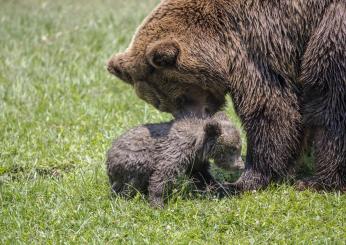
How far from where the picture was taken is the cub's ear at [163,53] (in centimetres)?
703

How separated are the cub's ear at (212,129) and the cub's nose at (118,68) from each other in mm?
1268

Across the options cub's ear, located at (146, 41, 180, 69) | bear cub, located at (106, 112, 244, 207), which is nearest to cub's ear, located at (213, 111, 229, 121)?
bear cub, located at (106, 112, 244, 207)

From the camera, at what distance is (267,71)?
275 inches

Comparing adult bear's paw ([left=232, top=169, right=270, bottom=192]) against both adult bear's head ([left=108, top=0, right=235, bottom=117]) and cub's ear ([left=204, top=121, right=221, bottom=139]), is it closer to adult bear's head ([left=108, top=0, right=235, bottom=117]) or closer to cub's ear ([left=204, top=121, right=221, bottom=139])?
cub's ear ([left=204, top=121, right=221, bottom=139])

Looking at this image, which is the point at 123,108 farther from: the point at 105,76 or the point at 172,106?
the point at 172,106

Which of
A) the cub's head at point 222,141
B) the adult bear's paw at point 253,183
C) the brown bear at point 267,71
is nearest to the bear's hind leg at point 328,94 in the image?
the brown bear at point 267,71

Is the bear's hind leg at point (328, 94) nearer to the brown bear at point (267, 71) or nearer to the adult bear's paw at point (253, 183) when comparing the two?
the brown bear at point (267, 71)

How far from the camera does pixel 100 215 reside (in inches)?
256

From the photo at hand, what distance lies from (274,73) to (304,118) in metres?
0.50

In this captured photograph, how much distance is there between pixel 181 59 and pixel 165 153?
0.99m

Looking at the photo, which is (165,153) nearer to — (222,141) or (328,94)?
(222,141)

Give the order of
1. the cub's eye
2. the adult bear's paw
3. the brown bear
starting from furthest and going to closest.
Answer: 1. the cub's eye
2. the adult bear's paw
3. the brown bear

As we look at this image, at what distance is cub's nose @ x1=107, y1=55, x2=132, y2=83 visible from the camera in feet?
24.7

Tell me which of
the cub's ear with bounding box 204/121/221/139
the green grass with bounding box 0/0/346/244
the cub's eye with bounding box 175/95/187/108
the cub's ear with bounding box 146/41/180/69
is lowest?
the green grass with bounding box 0/0/346/244
